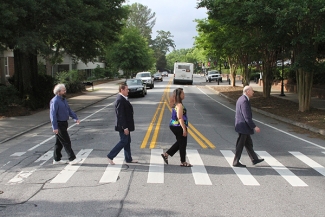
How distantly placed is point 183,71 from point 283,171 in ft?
141

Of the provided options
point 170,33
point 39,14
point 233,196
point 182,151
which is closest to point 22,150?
point 182,151

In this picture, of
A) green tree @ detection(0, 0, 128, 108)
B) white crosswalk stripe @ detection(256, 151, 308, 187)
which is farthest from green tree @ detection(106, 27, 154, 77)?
white crosswalk stripe @ detection(256, 151, 308, 187)

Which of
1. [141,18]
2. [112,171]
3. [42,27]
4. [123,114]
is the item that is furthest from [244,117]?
[141,18]

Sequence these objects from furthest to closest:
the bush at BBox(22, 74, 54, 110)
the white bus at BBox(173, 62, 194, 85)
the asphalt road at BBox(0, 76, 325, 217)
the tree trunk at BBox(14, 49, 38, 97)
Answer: the white bus at BBox(173, 62, 194, 85) < the tree trunk at BBox(14, 49, 38, 97) < the bush at BBox(22, 74, 54, 110) < the asphalt road at BBox(0, 76, 325, 217)

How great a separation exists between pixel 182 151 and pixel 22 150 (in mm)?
4785

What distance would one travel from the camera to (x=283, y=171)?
7559mm

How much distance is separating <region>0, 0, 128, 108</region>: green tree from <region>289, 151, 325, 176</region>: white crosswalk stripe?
481 inches

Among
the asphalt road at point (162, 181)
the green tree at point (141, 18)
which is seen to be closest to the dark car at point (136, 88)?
the asphalt road at point (162, 181)

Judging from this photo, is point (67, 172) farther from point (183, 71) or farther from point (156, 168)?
point (183, 71)

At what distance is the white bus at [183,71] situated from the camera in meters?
50.0

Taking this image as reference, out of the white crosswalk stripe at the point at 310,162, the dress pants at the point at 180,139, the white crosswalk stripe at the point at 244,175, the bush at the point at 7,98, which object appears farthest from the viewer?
the bush at the point at 7,98

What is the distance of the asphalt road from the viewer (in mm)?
5336

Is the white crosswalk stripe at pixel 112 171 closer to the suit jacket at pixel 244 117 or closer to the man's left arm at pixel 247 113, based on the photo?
the suit jacket at pixel 244 117

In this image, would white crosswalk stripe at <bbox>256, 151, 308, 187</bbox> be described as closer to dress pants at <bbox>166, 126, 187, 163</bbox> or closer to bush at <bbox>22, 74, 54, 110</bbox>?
dress pants at <bbox>166, 126, 187, 163</bbox>
